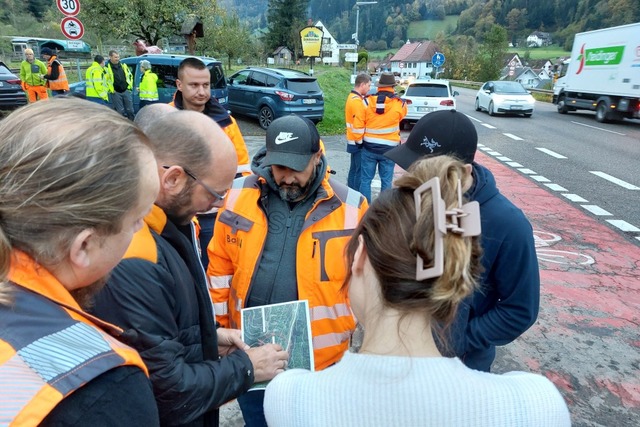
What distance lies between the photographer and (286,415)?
91cm

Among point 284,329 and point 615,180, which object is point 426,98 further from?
point 284,329

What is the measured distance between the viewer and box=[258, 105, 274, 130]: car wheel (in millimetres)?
12711

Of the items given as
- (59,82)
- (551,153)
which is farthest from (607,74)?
(59,82)

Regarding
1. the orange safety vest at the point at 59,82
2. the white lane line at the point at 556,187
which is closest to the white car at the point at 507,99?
the white lane line at the point at 556,187

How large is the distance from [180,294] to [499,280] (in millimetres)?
1417

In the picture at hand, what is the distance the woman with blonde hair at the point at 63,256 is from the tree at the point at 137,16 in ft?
71.4

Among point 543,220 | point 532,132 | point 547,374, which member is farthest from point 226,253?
point 532,132

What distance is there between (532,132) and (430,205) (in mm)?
16533

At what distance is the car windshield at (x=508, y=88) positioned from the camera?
19717 millimetres

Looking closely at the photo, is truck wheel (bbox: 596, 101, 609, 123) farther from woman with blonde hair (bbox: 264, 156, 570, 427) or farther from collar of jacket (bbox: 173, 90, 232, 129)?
woman with blonde hair (bbox: 264, 156, 570, 427)

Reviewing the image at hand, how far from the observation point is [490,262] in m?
1.91

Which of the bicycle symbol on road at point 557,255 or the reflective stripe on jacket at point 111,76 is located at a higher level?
the reflective stripe on jacket at point 111,76

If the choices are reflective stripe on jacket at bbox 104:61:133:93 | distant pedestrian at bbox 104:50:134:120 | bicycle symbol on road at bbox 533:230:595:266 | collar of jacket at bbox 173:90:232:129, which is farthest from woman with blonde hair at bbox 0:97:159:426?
reflective stripe on jacket at bbox 104:61:133:93

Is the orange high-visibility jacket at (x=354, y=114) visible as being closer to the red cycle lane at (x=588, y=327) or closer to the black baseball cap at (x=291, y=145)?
the red cycle lane at (x=588, y=327)
